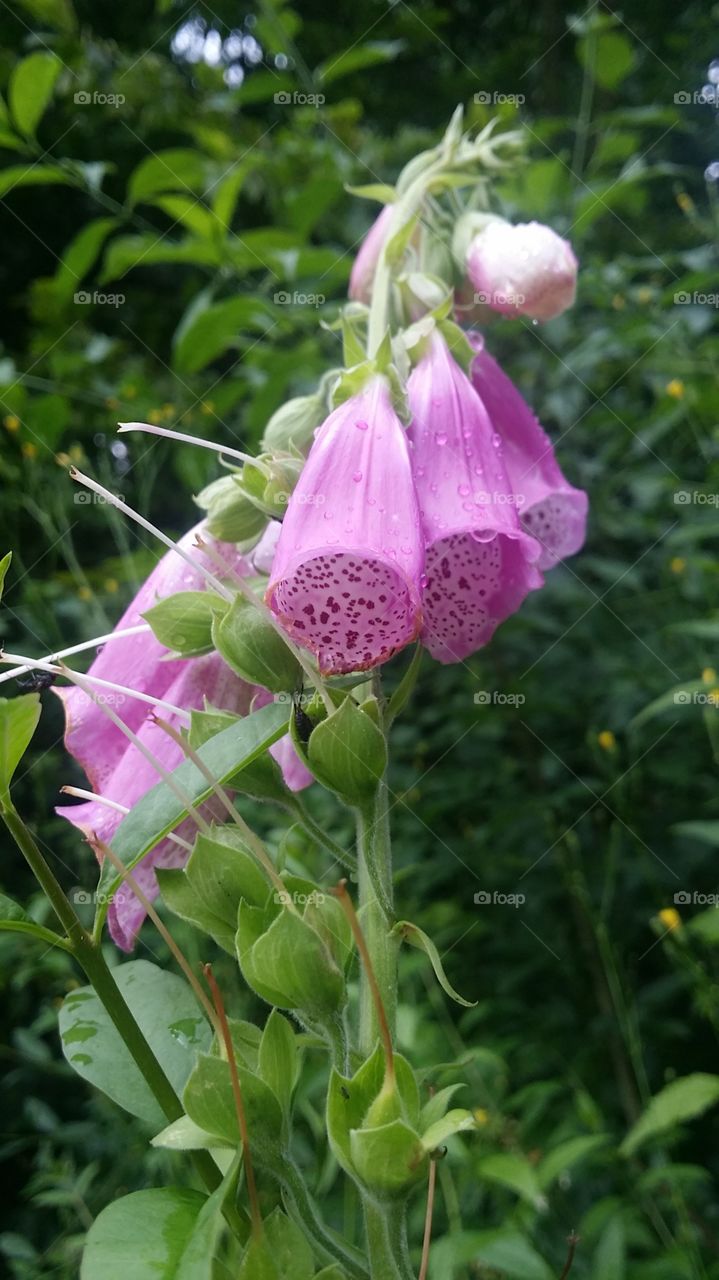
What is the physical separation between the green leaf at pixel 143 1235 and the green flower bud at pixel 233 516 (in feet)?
0.73

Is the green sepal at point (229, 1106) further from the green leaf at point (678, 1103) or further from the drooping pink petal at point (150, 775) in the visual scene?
the green leaf at point (678, 1103)

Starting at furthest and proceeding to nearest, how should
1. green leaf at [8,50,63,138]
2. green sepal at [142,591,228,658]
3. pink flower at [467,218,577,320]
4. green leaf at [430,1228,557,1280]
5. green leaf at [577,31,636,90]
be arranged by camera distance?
1. green leaf at [577,31,636,90]
2. green leaf at [8,50,63,138]
3. green leaf at [430,1228,557,1280]
4. pink flower at [467,218,577,320]
5. green sepal at [142,591,228,658]

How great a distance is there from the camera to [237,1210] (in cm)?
29

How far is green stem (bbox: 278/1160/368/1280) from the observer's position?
0.98 ft

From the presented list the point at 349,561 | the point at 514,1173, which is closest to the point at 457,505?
the point at 349,561

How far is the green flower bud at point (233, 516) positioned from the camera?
14.8 inches

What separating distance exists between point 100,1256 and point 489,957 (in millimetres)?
1036

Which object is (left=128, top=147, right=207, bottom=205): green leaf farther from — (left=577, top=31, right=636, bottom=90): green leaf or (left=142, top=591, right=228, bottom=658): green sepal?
(left=142, top=591, right=228, bottom=658): green sepal

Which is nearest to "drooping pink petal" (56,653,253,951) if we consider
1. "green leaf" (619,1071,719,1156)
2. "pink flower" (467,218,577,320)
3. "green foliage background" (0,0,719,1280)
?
"pink flower" (467,218,577,320)

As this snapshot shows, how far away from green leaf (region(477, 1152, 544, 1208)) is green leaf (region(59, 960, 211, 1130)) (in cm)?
44

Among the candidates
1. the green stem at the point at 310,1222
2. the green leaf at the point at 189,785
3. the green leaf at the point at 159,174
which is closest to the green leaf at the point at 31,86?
the green leaf at the point at 159,174

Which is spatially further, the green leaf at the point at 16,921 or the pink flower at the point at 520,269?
the pink flower at the point at 520,269

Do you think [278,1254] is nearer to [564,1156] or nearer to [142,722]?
[142,722]

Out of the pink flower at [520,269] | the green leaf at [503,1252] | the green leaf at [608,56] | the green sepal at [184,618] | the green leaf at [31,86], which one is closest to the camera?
the green sepal at [184,618]
